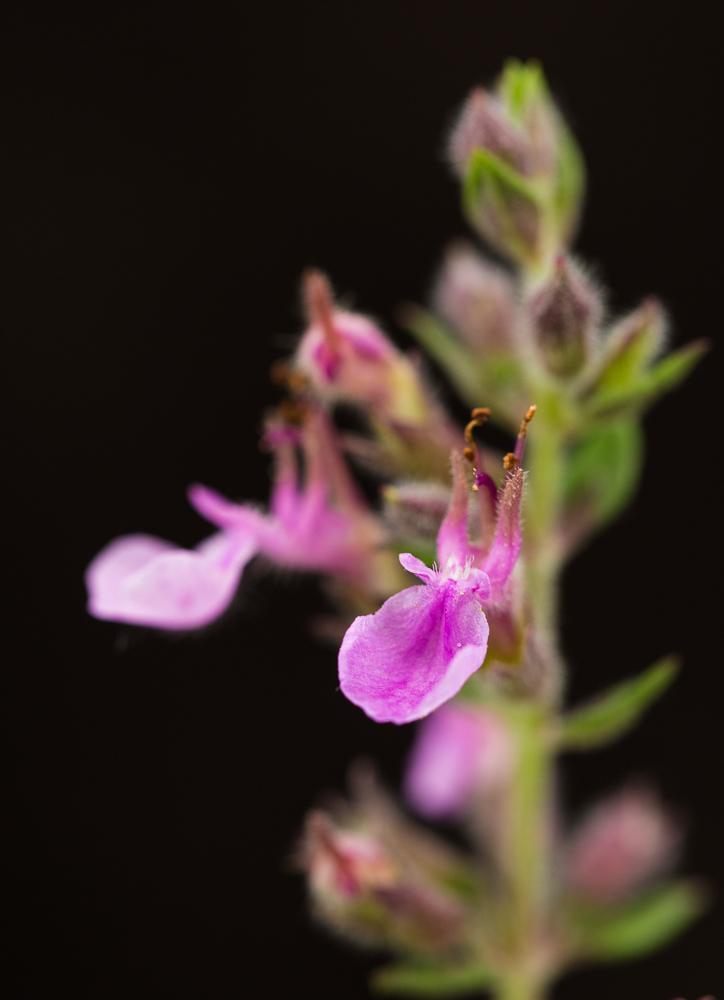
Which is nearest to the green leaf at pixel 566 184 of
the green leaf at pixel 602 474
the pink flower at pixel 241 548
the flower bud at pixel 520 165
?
the flower bud at pixel 520 165

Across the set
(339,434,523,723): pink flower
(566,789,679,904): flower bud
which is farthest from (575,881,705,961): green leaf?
(339,434,523,723): pink flower

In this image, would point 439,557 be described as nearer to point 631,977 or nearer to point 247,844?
point 247,844

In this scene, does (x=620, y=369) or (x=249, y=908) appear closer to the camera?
(x=620, y=369)

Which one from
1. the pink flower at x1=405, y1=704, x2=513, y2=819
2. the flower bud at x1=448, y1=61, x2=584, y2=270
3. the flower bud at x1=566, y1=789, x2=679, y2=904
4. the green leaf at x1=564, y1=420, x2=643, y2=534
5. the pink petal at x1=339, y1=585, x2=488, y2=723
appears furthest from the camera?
the pink flower at x1=405, y1=704, x2=513, y2=819

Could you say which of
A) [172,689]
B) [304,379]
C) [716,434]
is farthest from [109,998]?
[304,379]

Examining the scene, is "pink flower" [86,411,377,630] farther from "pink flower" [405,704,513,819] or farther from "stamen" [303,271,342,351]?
"pink flower" [405,704,513,819]

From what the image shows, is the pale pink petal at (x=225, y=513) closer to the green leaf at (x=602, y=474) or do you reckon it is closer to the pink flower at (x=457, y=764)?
the green leaf at (x=602, y=474)
